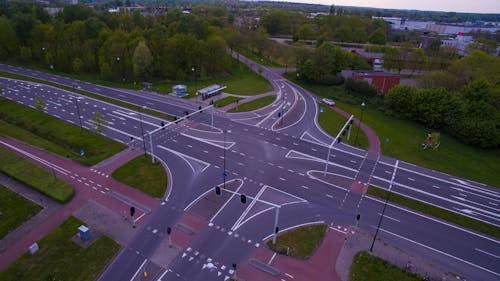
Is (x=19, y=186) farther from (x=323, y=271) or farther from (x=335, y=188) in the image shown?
(x=335, y=188)

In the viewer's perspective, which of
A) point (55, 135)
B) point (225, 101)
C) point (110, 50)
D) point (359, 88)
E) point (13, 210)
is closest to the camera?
point (13, 210)

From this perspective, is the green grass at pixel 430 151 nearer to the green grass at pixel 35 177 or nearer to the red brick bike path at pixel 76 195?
the red brick bike path at pixel 76 195

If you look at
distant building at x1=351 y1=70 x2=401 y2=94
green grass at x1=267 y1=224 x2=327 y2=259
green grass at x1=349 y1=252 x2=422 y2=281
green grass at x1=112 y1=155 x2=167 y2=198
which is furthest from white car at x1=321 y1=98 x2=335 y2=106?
green grass at x1=349 y1=252 x2=422 y2=281

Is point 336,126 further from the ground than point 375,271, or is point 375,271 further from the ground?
point 336,126

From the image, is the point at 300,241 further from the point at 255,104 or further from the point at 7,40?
the point at 7,40

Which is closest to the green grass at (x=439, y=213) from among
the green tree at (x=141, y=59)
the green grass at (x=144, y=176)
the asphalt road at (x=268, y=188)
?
the asphalt road at (x=268, y=188)

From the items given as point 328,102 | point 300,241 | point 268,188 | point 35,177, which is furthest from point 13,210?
point 328,102
